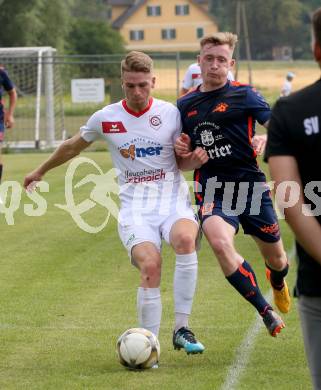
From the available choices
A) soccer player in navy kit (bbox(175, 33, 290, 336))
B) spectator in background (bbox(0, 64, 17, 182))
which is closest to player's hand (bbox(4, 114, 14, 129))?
spectator in background (bbox(0, 64, 17, 182))

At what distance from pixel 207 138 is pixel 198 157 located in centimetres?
28

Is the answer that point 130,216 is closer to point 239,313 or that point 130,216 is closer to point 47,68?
point 239,313

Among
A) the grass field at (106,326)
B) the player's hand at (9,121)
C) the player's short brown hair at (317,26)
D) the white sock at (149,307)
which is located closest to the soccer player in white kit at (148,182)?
the white sock at (149,307)

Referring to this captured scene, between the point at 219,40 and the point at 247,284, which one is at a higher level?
the point at 219,40

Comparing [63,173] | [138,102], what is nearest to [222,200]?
[138,102]

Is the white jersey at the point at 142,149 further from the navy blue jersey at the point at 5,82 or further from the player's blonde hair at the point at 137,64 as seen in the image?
the navy blue jersey at the point at 5,82

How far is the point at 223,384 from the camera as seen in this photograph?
5.95 metres

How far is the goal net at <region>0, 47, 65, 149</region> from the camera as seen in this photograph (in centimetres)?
2828

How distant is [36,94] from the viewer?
102 feet

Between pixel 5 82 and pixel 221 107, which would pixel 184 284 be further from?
pixel 5 82

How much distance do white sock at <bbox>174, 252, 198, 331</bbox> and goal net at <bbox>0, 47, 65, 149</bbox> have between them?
821 inches

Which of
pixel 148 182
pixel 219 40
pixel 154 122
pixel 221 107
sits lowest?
pixel 148 182

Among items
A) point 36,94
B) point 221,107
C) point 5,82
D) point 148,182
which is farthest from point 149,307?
point 36,94

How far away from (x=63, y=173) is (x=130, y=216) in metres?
14.1
